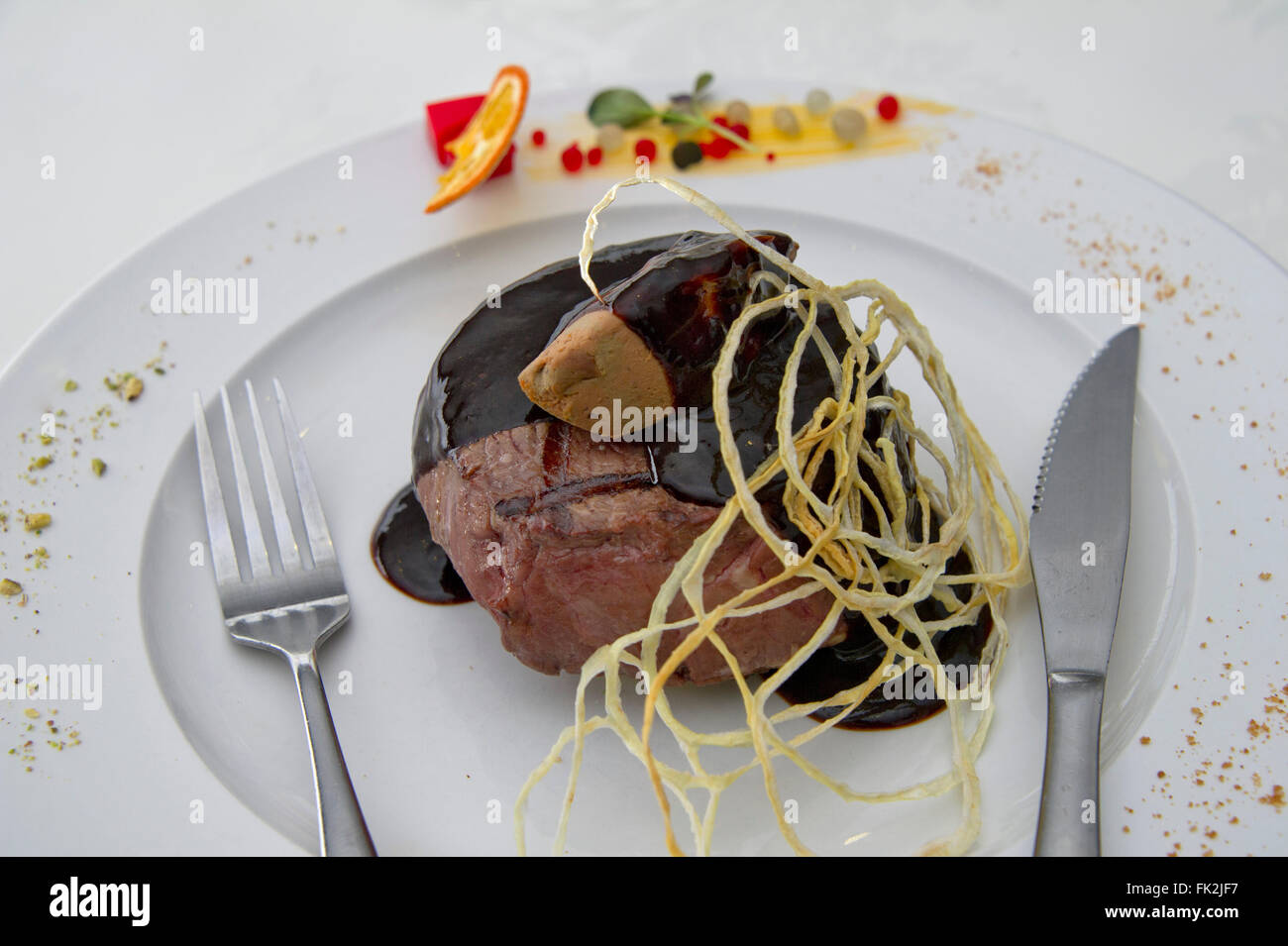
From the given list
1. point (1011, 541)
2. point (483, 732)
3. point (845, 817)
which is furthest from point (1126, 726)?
point (483, 732)

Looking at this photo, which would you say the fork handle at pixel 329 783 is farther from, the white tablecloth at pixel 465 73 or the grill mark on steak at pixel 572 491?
the white tablecloth at pixel 465 73

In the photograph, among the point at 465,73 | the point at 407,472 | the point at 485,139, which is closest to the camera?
the point at 407,472

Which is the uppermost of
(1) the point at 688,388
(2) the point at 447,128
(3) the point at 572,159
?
(2) the point at 447,128

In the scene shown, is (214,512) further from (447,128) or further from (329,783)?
(447,128)

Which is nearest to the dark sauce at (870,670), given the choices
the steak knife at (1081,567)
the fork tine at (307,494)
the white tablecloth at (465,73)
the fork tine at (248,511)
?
the steak knife at (1081,567)

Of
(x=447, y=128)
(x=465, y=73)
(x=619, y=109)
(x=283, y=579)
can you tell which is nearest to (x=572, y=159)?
(x=619, y=109)

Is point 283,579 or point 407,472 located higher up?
point 407,472

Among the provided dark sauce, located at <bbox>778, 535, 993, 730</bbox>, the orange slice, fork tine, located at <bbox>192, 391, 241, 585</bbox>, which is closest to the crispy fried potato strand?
dark sauce, located at <bbox>778, 535, 993, 730</bbox>
